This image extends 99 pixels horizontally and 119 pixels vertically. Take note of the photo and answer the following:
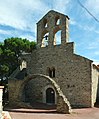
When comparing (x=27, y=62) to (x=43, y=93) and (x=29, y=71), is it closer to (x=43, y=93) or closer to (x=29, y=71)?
(x=29, y=71)

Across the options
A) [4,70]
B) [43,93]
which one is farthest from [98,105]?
[4,70]

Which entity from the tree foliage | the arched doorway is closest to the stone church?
the arched doorway

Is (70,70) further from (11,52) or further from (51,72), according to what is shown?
(11,52)

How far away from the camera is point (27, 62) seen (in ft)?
83.2

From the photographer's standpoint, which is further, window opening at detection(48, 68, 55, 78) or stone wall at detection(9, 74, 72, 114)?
window opening at detection(48, 68, 55, 78)

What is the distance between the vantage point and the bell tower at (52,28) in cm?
2298

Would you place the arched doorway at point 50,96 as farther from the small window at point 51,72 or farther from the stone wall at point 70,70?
the small window at point 51,72

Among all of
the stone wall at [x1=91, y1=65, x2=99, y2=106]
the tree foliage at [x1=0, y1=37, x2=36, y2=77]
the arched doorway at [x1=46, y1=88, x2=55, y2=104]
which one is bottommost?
Result: the arched doorway at [x1=46, y1=88, x2=55, y2=104]

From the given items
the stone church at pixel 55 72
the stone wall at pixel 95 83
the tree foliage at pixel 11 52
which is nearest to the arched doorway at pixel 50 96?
the stone church at pixel 55 72

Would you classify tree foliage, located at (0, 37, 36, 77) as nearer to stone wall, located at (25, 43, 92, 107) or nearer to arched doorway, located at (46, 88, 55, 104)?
stone wall, located at (25, 43, 92, 107)

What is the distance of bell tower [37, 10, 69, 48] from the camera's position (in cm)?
2298

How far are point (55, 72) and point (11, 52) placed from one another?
7688 millimetres

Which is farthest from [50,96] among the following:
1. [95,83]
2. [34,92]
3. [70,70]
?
[95,83]

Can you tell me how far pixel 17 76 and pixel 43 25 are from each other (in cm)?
665
